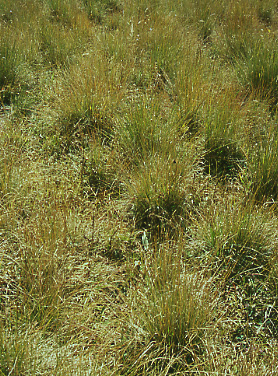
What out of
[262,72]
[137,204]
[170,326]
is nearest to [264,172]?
[137,204]

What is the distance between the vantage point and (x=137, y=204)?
2.57 meters

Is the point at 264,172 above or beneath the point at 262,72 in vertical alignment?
beneath

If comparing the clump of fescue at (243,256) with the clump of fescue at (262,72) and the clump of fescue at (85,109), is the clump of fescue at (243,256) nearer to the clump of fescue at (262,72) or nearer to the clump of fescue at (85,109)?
the clump of fescue at (85,109)

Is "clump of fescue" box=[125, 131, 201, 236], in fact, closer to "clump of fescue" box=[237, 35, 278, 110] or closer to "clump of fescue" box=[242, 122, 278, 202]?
"clump of fescue" box=[242, 122, 278, 202]

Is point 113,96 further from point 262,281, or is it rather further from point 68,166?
point 262,281

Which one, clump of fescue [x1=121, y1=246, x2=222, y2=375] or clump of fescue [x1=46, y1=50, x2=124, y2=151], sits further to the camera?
clump of fescue [x1=46, y1=50, x2=124, y2=151]

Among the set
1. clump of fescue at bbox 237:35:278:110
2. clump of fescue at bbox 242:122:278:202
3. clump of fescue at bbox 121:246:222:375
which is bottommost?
clump of fescue at bbox 121:246:222:375

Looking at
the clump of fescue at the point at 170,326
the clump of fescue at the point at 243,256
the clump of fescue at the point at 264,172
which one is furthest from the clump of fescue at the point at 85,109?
the clump of fescue at the point at 170,326

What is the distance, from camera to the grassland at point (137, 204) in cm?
181

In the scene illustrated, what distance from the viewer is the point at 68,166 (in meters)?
3.01

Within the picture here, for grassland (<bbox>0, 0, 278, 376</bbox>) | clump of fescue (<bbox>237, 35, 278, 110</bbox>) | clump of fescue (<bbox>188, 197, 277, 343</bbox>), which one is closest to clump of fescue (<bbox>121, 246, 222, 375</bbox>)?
grassland (<bbox>0, 0, 278, 376</bbox>)

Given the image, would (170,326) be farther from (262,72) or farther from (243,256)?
Answer: (262,72)

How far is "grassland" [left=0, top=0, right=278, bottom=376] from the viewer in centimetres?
181

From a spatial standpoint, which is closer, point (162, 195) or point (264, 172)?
point (162, 195)
